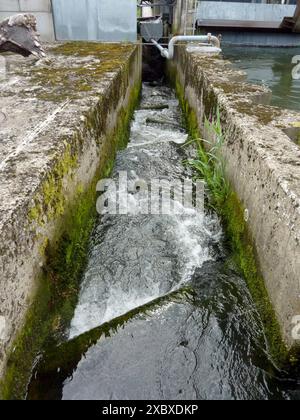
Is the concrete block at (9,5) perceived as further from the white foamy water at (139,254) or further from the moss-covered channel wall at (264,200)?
the moss-covered channel wall at (264,200)

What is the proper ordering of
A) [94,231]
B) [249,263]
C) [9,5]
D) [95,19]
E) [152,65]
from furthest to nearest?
[152,65], [95,19], [9,5], [94,231], [249,263]

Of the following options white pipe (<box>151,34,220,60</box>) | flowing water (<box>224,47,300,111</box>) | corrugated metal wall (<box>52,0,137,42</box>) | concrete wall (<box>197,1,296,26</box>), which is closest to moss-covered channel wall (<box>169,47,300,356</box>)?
white pipe (<box>151,34,220,60</box>)

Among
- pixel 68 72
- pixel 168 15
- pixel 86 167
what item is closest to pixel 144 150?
pixel 68 72

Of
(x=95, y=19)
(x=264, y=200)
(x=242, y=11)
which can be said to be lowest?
(x=264, y=200)

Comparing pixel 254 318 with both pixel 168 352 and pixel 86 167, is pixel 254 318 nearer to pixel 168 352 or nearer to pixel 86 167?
Answer: pixel 168 352

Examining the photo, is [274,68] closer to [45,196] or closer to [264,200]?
[264,200]

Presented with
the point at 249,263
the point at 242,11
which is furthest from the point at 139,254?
the point at 242,11

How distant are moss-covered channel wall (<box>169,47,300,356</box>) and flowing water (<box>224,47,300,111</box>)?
4.10 metres

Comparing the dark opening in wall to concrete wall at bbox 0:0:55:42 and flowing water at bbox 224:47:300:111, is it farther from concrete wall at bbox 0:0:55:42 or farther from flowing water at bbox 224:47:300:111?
concrete wall at bbox 0:0:55:42

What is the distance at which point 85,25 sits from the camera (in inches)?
313

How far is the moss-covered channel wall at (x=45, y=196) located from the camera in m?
1.97

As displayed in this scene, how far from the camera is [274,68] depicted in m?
11.3

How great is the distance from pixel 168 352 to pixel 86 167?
1994 mm

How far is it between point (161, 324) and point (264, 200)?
1249 mm
